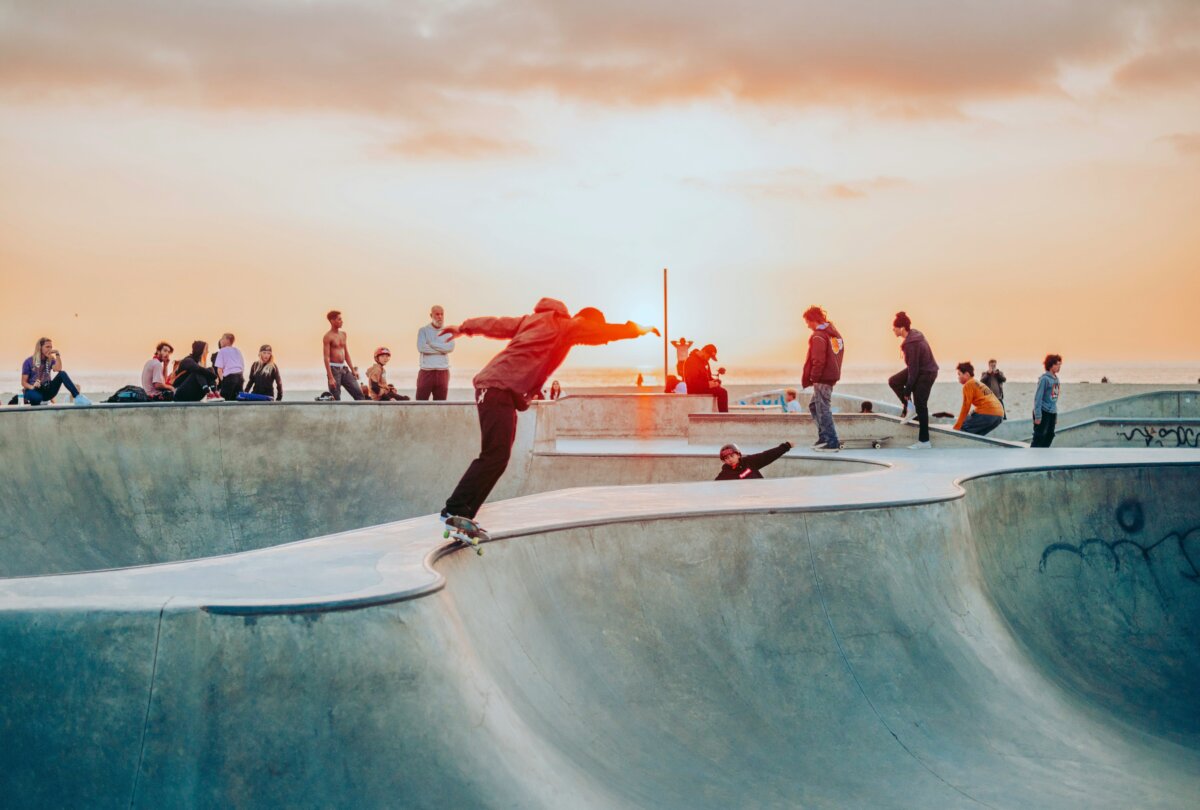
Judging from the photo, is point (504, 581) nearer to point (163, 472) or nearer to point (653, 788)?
point (653, 788)

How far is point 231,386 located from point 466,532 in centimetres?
1076

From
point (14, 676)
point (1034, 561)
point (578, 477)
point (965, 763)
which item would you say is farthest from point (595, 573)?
point (578, 477)

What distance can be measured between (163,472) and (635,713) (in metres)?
8.66

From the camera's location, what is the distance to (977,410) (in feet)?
→ 52.2

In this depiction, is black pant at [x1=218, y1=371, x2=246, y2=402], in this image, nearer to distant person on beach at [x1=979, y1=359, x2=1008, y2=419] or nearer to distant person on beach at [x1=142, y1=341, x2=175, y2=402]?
distant person on beach at [x1=142, y1=341, x2=175, y2=402]

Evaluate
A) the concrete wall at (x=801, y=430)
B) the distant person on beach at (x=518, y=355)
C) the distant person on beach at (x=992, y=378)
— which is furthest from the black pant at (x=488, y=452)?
the distant person on beach at (x=992, y=378)

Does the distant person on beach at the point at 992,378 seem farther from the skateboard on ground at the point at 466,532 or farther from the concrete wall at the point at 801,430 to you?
the skateboard on ground at the point at 466,532

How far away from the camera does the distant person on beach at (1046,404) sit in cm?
A: 1435

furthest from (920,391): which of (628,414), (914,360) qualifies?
(628,414)

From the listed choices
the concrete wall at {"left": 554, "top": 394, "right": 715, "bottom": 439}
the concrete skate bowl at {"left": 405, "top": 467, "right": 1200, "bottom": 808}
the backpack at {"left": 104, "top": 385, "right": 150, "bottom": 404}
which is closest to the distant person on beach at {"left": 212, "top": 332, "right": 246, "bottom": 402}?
the backpack at {"left": 104, "top": 385, "right": 150, "bottom": 404}

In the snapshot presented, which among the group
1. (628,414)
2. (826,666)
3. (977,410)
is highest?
(977,410)

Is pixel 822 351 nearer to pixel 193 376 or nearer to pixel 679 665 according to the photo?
pixel 679 665

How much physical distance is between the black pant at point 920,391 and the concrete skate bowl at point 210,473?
A: 190 cm

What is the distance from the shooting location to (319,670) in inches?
143
